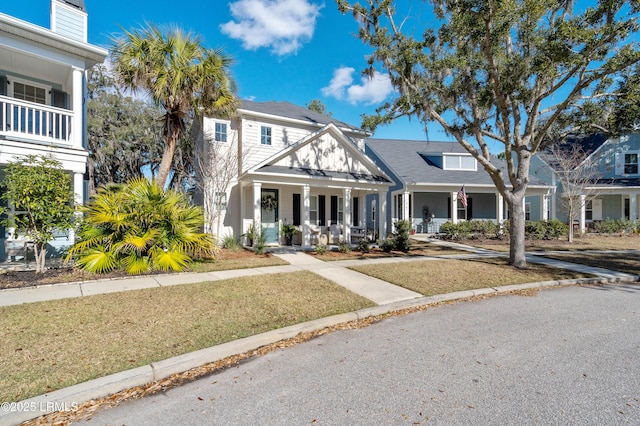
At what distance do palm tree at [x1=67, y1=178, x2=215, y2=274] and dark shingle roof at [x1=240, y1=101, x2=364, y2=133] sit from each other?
25.3ft

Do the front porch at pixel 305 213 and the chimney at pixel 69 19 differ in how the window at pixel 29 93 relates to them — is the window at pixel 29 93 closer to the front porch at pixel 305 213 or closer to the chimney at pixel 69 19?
the chimney at pixel 69 19

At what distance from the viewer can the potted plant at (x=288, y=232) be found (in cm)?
1535

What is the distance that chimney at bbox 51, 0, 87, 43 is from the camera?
9.72m

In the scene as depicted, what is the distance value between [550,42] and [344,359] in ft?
32.0

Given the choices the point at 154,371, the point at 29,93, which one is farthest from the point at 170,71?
the point at 154,371

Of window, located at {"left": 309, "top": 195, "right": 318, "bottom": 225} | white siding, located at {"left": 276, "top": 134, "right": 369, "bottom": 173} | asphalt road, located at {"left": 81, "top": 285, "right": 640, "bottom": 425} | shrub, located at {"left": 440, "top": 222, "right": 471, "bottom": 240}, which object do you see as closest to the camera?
asphalt road, located at {"left": 81, "top": 285, "right": 640, "bottom": 425}

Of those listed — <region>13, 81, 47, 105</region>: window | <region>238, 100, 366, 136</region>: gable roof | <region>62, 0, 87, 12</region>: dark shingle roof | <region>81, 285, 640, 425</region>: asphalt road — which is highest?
<region>62, 0, 87, 12</region>: dark shingle roof

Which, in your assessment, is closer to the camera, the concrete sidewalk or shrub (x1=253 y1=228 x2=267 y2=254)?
the concrete sidewalk

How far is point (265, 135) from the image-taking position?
16.2 metres

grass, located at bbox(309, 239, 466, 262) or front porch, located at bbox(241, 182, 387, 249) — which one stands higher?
A: front porch, located at bbox(241, 182, 387, 249)

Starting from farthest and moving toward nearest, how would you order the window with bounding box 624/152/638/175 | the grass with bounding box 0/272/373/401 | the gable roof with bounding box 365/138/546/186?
the window with bounding box 624/152/638/175 → the gable roof with bounding box 365/138/546/186 → the grass with bounding box 0/272/373/401

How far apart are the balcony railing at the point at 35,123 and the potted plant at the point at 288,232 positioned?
8.46 m

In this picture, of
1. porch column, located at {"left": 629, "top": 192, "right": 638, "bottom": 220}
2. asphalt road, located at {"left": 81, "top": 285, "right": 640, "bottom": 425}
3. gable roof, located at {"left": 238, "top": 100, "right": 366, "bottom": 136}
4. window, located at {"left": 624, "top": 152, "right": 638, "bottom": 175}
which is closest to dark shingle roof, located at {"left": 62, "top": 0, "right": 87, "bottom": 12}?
gable roof, located at {"left": 238, "top": 100, "right": 366, "bottom": 136}

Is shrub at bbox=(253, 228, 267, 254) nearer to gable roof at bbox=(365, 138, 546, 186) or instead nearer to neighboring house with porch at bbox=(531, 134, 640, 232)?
gable roof at bbox=(365, 138, 546, 186)
